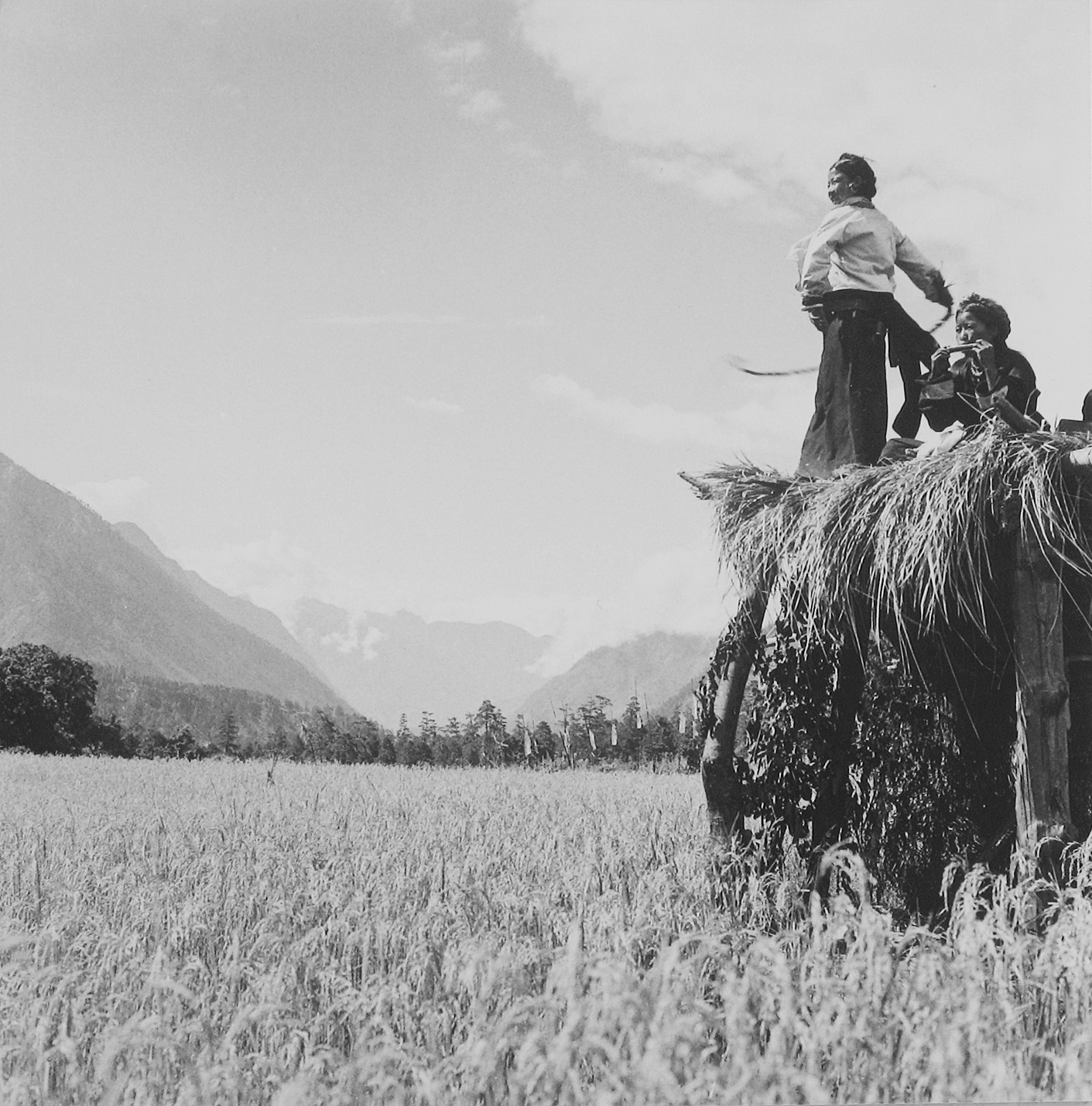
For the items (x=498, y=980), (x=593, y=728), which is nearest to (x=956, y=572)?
(x=498, y=980)

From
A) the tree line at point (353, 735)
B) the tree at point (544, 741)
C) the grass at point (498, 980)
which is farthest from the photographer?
the tree at point (544, 741)

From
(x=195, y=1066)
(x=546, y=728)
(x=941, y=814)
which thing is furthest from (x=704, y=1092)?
(x=546, y=728)

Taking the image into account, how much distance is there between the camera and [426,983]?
3686mm

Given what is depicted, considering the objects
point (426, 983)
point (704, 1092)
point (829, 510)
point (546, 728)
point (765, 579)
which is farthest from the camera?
point (546, 728)

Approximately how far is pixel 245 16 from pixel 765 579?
3.50 m

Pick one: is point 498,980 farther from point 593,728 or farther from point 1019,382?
point 593,728

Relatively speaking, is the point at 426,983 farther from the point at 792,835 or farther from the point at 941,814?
the point at 941,814

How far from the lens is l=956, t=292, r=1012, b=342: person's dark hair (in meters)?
4.64

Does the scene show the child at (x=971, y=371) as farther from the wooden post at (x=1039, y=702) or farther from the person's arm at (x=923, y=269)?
the wooden post at (x=1039, y=702)

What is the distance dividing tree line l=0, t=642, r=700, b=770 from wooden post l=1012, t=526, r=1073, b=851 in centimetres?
1840

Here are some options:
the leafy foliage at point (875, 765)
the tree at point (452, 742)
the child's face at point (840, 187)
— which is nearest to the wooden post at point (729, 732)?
the leafy foliage at point (875, 765)

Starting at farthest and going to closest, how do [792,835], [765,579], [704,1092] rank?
[792,835] < [765,579] < [704,1092]

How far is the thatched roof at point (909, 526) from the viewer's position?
377cm

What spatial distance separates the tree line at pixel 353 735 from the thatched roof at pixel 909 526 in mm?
17945
